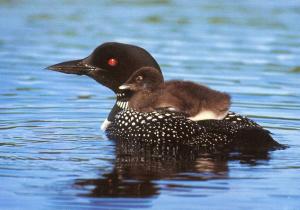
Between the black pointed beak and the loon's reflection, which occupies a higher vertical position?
the black pointed beak

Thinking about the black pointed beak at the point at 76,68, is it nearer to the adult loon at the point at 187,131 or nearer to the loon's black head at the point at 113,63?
the loon's black head at the point at 113,63

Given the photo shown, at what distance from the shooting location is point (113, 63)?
8914 mm

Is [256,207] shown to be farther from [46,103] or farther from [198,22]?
[198,22]

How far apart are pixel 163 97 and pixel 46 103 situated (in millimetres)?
2527

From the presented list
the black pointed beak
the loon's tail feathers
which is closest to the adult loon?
the loon's tail feathers

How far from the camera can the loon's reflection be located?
Result: 6461 mm

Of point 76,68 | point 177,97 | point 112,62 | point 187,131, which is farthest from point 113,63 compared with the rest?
point 187,131

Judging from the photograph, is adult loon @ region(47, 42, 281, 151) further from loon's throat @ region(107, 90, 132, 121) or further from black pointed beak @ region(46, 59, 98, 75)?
black pointed beak @ region(46, 59, 98, 75)

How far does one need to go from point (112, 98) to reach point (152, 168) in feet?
12.4

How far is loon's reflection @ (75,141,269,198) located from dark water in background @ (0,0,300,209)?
1cm

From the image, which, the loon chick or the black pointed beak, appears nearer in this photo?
the loon chick

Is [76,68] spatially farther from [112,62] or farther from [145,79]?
[145,79]

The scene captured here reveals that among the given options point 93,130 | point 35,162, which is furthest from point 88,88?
point 35,162

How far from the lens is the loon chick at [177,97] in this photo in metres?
7.81
